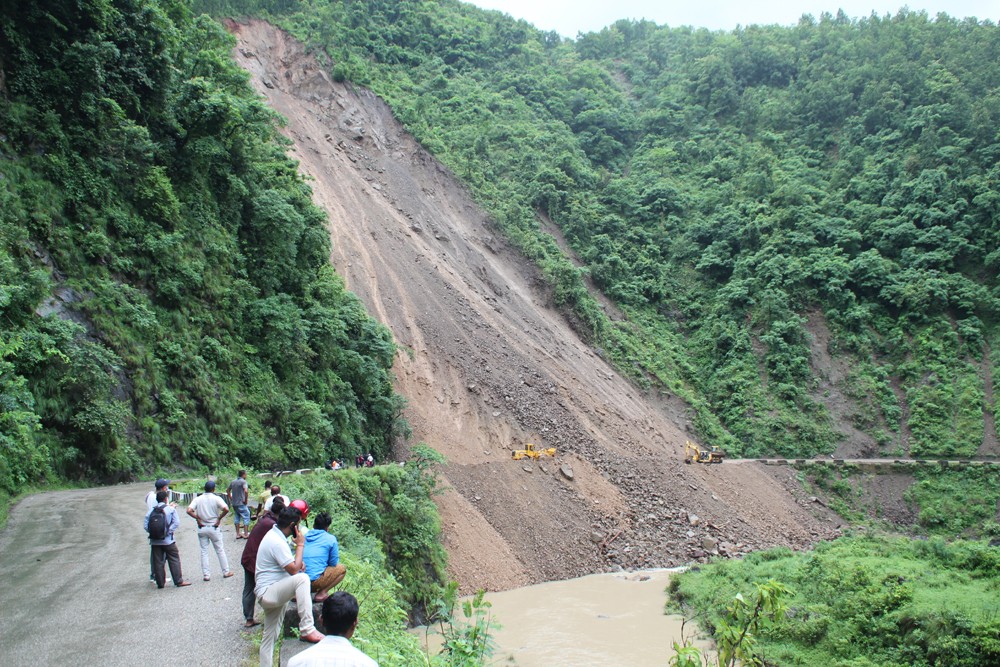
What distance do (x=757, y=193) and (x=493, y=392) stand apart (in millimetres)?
29192

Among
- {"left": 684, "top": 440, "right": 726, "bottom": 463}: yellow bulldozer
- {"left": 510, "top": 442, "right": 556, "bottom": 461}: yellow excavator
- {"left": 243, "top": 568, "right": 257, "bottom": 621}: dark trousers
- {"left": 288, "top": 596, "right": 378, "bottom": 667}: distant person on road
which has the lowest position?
{"left": 684, "top": 440, "right": 726, "bottom": 463}: yellow bulldozer

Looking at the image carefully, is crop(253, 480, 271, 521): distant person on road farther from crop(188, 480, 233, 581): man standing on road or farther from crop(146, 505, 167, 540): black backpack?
crop(146, 505, 167, 540): black backpack

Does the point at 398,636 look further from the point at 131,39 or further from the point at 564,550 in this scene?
the point at 131,39

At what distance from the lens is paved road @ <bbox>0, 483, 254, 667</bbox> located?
6051 mm

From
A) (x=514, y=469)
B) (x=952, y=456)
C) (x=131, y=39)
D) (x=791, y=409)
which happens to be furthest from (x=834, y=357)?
(x=131, y=39)

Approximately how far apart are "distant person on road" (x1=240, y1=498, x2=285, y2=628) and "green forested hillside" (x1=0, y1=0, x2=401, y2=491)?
6.92m

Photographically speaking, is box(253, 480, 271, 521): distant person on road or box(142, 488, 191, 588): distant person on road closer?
box(142, 488, 191, 588): distant person on road

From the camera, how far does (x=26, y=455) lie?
12.7 m

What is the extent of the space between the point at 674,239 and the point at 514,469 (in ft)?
91.5

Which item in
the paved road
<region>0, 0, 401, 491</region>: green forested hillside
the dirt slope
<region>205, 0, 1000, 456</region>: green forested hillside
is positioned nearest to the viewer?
the paved road

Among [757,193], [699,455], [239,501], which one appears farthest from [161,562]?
[757,193]

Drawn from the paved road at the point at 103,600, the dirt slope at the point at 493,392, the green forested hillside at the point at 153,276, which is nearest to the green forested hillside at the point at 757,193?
the dirt slope at the point at 493,392

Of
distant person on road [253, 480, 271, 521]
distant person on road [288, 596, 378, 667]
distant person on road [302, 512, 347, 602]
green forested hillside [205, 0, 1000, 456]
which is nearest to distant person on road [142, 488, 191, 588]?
distant person on road [253, 480, 271, 521]

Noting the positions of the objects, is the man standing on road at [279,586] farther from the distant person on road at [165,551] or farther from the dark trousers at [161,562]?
the dark trousers at [161,562]
